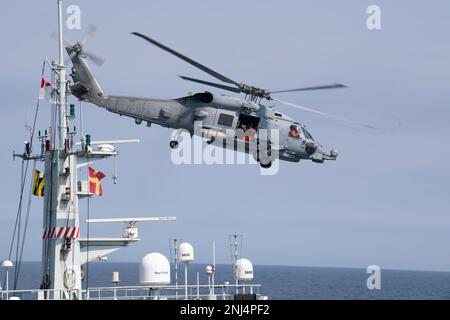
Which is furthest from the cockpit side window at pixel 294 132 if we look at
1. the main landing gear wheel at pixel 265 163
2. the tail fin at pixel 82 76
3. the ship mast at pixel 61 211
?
the ship mast at pixel 61 211

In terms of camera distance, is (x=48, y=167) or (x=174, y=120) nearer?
(x=48, y=167)

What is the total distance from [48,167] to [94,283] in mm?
138968

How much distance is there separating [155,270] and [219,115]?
11836 millimetres

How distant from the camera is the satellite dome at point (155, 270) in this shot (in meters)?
33.4

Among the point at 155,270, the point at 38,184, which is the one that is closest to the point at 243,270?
the point at 155,270

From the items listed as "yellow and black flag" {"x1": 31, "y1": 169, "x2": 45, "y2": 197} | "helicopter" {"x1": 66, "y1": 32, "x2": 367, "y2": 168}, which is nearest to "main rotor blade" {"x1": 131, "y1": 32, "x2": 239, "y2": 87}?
"helicopter" {"x1": 66, "y1": 32, "x2": 367, "y2": 168}

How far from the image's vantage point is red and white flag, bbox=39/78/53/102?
3528 centimetres

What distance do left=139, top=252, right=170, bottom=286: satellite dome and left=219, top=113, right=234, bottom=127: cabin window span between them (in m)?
11.0

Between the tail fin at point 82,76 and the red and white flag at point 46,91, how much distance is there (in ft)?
15.0

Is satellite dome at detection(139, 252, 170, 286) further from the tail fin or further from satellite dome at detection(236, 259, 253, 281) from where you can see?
the tail fin

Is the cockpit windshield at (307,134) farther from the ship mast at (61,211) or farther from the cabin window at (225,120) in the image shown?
the ship mast at (61,211)
